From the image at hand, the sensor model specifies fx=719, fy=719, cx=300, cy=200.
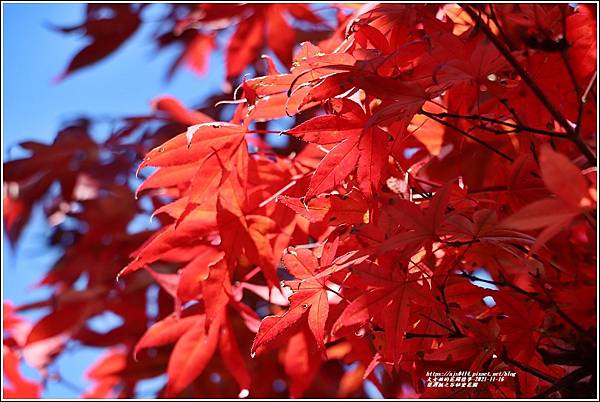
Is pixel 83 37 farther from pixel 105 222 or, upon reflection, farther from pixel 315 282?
pixel 315 282

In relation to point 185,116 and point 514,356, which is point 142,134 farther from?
point 514,356

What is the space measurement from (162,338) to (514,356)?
16.7 inches

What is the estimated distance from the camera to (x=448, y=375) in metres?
0.63

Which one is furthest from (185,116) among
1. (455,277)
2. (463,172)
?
(455,277)

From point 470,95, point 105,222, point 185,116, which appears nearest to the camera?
point 470,95

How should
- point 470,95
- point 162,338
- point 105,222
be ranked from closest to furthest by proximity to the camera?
point 470,95
point 162,338
point 105,222

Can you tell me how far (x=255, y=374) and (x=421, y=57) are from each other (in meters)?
0.72

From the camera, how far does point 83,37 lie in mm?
→ 1380

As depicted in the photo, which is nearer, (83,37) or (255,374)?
(255,374)

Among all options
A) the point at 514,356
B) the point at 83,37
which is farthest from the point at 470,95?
the point at 83,37

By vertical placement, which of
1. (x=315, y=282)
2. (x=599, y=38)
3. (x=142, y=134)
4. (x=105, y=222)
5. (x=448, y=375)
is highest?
(x=599, y=38)

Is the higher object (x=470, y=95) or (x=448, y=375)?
(x=470, y=95)

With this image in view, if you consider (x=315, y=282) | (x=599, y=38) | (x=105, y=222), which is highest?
(x=599, y=38)

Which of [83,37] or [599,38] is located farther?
[83,37]
